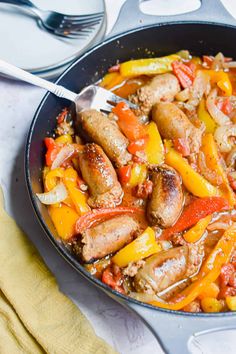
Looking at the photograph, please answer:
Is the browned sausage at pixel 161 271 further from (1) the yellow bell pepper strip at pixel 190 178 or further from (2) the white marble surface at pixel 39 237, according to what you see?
(1) the yellow bell pepper strip at pixel 190 178

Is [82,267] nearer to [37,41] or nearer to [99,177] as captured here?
[99,177]

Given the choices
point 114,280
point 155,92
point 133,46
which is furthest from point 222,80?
point 114,280

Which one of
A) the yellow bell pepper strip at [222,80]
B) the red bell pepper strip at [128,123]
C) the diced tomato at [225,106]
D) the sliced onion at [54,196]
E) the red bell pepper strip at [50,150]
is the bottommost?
the sliced onion at [54,196]

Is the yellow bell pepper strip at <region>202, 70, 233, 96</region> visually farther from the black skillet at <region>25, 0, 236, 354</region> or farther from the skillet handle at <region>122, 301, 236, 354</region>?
the skillet handle at <region>122, 301, 236, 354</region>

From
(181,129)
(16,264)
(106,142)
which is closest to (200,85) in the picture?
(181,129)

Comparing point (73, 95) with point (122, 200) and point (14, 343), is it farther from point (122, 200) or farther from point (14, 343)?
point (14, 343)

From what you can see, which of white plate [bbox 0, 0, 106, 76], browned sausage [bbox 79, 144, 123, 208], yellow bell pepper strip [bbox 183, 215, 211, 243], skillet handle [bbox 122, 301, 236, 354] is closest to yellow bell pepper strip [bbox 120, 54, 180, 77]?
white plate [bbox 0, 0, 106, 76]

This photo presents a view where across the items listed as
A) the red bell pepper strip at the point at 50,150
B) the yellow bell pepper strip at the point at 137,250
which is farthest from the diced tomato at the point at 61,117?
the yellow bell pepper strip at the point at 137,250
